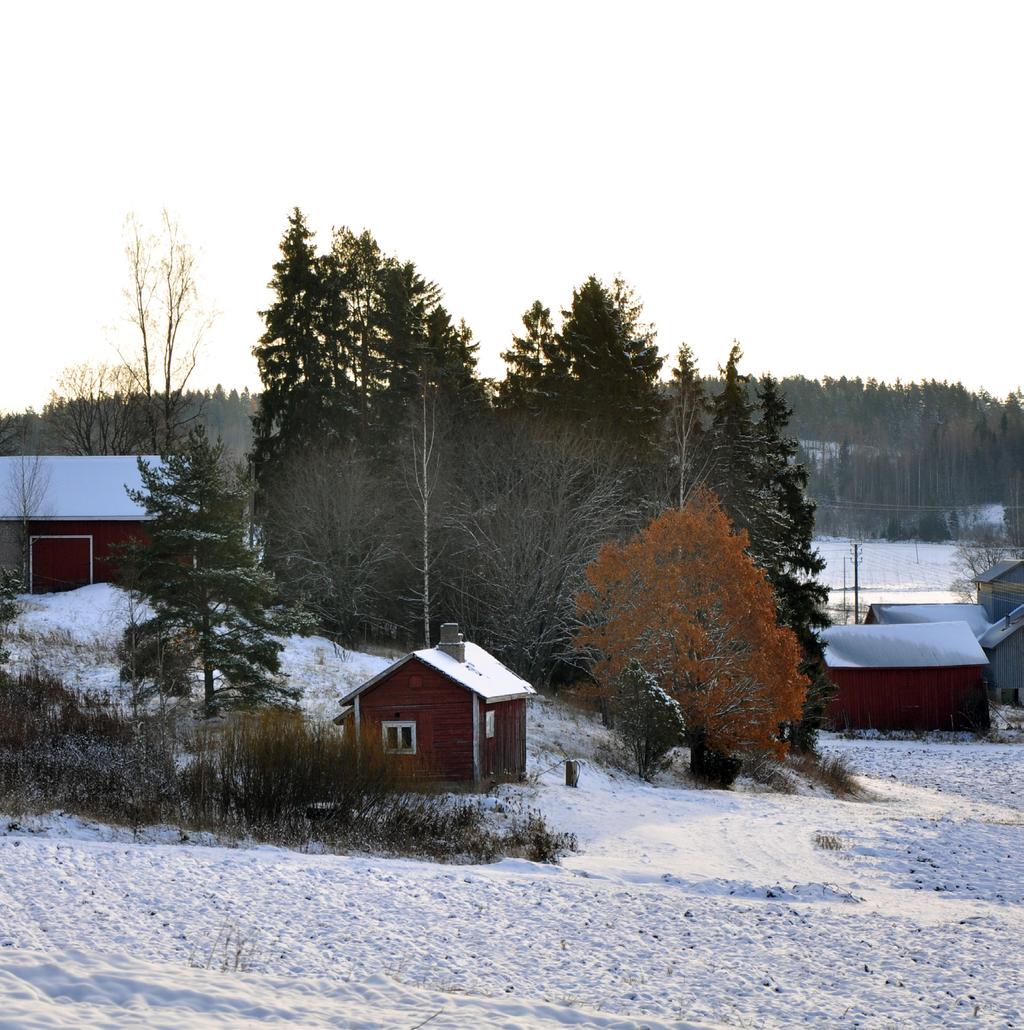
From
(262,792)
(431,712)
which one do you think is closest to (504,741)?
(431,712)

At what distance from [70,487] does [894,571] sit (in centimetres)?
8754

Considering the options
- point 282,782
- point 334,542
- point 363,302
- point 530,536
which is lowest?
point 282,782

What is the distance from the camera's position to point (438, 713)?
26.5 meters

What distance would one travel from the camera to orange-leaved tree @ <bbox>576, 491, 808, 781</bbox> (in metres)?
31.2

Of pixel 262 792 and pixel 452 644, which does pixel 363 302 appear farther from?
pixel 262 792

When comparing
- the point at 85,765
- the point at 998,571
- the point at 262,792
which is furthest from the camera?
the point at 998,571

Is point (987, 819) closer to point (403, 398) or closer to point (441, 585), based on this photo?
point (441, 585)

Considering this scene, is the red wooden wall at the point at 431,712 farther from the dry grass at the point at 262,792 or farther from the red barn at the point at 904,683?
the red barn at the point at 904,683

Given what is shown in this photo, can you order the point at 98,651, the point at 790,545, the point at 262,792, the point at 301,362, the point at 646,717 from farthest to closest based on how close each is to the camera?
the point at 301,362 < the point at 790,545 < the point at 98,651 < the point at 646,717 < the point at 262,792

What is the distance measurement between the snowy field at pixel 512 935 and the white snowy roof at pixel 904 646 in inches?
1258

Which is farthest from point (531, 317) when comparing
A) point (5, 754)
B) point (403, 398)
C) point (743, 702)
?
point (5, 754)

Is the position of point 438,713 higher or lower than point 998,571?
lower

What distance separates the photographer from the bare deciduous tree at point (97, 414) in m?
65.3

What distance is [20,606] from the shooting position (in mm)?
35219
